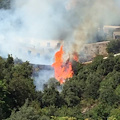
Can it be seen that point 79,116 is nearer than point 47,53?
Yes

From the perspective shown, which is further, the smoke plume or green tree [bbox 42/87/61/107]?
the smoke plume

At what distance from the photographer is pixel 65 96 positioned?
21578 mm

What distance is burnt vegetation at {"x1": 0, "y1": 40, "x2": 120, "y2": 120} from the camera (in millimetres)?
16875

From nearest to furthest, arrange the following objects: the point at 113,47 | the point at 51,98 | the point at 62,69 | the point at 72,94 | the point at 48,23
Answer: the point at 51,98 < the point at 72,94 < the point at 62,69 < the point at 48,23 < the point at 113,47

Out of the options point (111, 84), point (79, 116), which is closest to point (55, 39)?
point (111, 84)

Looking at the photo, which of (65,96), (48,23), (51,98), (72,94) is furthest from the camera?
(48,23)

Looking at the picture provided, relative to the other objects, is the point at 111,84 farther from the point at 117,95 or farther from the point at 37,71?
the point at 37,71

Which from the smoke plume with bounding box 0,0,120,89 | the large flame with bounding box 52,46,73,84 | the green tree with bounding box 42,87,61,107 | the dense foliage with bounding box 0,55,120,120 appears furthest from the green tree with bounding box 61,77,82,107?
the smoke plume with bounding box 0,0,120,89

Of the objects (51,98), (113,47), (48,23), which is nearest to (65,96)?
(51,98)

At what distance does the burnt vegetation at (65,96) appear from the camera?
16875 mm

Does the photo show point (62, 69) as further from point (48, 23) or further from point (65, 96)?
point (48, 23)

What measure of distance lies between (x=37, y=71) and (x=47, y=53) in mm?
7017

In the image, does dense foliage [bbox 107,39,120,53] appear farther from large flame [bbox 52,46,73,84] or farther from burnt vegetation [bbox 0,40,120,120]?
burnt vegetation [bbox 0,40,120,120]

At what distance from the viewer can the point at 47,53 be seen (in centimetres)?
3556
